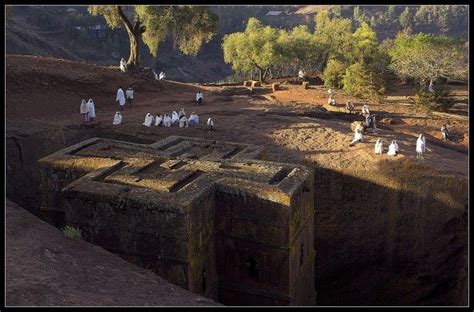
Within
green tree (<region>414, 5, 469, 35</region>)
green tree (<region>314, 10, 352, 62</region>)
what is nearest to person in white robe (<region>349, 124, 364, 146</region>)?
green tree (<region>314, 10, 352, 62</region>)

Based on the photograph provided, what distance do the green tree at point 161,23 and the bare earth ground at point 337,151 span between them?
3.58 metres

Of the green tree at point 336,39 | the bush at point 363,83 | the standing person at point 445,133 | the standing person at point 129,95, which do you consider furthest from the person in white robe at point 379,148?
the green tree at point 336,39

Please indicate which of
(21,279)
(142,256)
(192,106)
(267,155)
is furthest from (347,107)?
(21,279)

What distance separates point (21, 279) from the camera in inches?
286

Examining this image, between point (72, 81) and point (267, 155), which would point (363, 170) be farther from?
point (72, 81)

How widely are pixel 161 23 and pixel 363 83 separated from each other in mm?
10410

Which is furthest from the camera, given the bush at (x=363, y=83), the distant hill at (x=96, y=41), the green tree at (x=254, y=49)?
the distant hill at (x=96, y=41)

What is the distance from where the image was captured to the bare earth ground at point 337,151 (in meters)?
13.9

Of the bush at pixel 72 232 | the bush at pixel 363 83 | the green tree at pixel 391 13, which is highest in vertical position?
the green tree at pixel 391 13

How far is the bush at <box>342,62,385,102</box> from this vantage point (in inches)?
1011

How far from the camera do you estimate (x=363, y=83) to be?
84.9ft

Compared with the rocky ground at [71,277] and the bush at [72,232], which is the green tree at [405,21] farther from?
the rocky ground at [71,277]

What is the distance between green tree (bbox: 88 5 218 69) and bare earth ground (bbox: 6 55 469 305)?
3.58m

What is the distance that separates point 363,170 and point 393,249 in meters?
2.28
